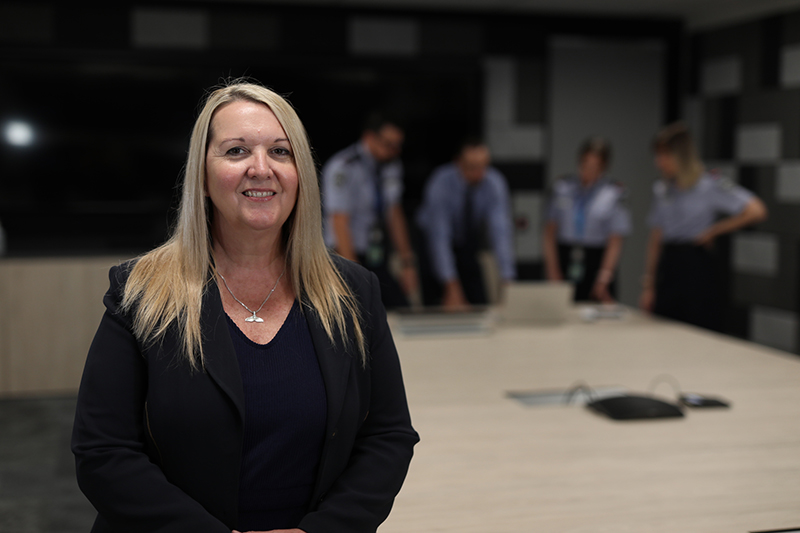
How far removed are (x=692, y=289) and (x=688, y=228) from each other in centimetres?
36

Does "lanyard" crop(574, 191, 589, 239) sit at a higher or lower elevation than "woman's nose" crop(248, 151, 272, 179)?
lower

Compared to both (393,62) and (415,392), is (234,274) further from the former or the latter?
(393,62)

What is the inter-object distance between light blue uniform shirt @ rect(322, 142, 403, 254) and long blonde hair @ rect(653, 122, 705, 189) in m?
1.64

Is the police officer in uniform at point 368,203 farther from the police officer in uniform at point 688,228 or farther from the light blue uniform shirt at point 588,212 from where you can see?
the police officer in uniform at point 688,228

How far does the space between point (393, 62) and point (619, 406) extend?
4017mm

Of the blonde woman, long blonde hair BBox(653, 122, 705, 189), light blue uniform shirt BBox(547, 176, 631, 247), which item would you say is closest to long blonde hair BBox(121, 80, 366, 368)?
the blonde woman

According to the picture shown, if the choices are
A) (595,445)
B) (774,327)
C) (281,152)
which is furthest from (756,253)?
(281,152)

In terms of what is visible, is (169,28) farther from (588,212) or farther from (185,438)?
(185,438)

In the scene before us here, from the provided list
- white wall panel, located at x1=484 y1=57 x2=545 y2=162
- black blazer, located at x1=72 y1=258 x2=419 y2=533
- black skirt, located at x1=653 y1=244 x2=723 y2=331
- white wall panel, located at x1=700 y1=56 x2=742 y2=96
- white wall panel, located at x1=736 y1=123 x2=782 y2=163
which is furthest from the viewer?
white wall panel, located at x1=700 y1=56 x2=742 y2=96

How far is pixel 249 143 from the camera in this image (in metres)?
1.17

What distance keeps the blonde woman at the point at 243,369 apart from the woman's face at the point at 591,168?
147 inches

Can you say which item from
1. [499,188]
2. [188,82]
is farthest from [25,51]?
[499,188]

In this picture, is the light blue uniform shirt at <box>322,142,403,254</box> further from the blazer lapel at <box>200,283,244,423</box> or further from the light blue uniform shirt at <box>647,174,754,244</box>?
the blazer lapel at <box>200,283,244,423</box>

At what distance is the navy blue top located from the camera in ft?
3.73
